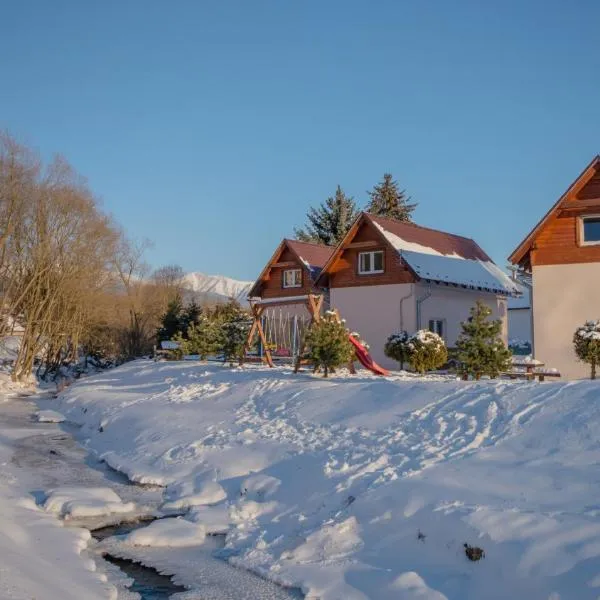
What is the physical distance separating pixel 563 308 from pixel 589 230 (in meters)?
2.36

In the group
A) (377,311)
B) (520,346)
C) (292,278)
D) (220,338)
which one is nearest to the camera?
(220,338)

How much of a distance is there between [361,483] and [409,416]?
2.63m

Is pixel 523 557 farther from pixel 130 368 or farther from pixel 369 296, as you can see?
pixel 130 368

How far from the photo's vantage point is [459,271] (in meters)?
29.2

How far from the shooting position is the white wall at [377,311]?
87.6 ft

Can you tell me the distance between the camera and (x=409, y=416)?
1195 cm

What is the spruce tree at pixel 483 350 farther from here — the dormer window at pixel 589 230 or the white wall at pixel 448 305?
the white wall at pixel 448 305

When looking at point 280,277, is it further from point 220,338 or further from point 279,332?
point 220,338

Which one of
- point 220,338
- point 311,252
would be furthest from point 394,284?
point 311,252

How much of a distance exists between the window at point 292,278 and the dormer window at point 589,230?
14644mm

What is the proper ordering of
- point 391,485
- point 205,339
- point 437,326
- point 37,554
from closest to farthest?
point 37,554 → point 391,485 → point 437,326 → point 205,339

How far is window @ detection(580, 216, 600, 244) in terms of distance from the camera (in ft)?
66.5

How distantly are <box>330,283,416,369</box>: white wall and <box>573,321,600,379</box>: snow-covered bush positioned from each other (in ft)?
31.8

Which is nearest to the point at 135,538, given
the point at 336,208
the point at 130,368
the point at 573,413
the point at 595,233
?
the point at 573,413
